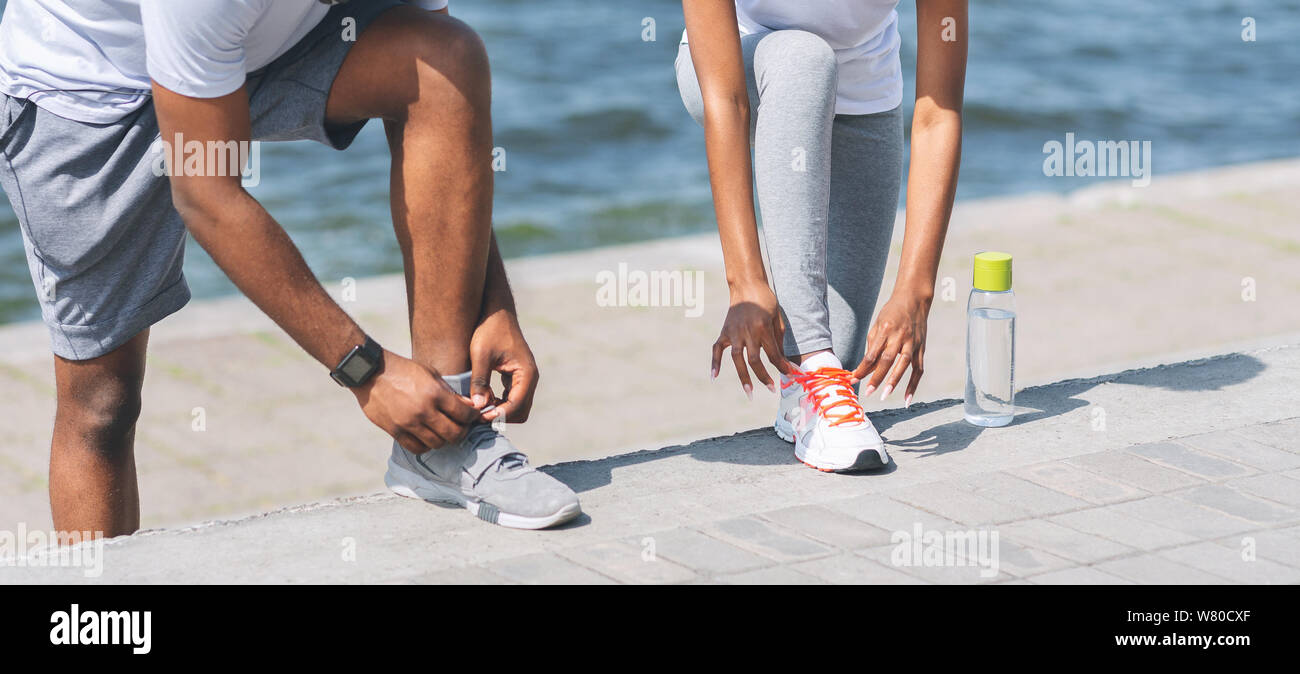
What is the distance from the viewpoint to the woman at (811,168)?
9.55ft

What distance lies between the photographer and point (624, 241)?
8523 millimetres

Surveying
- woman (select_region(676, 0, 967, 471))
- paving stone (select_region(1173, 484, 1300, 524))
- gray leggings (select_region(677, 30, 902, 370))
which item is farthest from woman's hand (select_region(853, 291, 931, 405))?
paving stone (select_region(1173, 484, 1300, 524))

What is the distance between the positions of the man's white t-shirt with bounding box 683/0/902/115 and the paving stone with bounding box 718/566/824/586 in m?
1.13

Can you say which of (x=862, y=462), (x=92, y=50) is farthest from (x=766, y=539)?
(x=92, y=50)

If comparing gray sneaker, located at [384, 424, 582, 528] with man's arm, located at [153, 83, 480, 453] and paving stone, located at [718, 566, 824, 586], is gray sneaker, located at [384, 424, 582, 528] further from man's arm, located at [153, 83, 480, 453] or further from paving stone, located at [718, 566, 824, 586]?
paving stone, located at [718, 566, 824, 586]

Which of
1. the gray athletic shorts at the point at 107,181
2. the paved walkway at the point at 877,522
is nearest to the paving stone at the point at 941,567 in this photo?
the paved walkway at the point at 877,522

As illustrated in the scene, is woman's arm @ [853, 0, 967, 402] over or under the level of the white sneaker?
over

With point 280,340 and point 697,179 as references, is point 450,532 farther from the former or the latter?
point 697,179

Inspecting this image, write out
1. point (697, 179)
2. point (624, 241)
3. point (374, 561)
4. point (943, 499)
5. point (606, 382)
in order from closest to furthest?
point (374, 561)
point (943, 499)
point (606, 382)
point (624, 241)
point (697, 179)

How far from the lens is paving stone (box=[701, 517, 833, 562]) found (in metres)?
2.61

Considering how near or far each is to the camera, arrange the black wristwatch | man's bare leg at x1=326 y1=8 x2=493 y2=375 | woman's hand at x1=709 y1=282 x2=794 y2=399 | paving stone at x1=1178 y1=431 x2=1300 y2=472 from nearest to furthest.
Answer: the black wristwatch
man's bare leg at x1=326 y1=8 x2=493 y2=375
woman's hand at x1=709 y1=282 x2=794 y2=399
paving stone at x1=1178 y1=431 x2=1300 y2=472

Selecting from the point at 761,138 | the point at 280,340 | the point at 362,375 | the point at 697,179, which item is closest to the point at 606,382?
the point at 280,340

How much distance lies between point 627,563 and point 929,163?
3.69 ft
